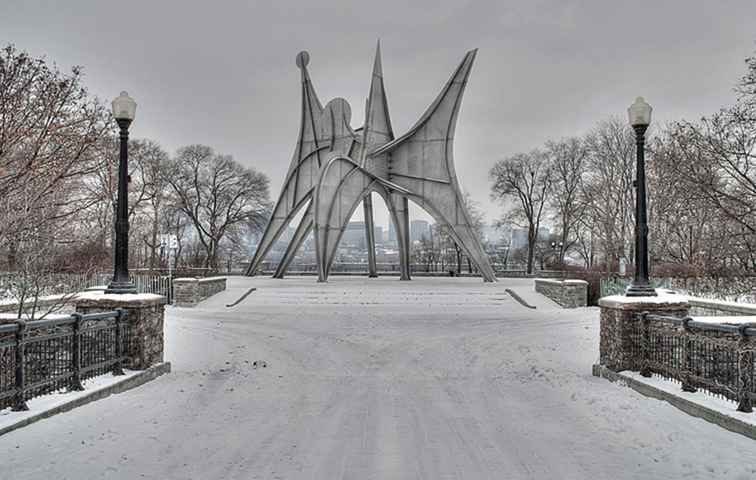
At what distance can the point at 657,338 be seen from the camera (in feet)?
24.5

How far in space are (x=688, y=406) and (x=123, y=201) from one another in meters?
7.89

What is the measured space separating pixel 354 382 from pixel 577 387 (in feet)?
10.0

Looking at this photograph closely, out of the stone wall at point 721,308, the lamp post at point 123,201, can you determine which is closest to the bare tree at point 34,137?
the lamp post at point 123,201

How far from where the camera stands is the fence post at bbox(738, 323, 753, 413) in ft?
18.1

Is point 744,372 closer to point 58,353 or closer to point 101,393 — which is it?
point 101,393

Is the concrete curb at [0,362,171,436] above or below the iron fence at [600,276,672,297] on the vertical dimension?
below

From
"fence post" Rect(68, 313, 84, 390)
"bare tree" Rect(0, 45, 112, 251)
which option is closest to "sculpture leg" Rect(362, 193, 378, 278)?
"bare tree" Rect(0, 45, 112, 251)

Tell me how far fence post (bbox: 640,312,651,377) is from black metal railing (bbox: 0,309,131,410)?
7066mm

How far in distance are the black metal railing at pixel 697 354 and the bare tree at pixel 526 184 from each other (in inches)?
1598

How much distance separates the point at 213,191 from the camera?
154ft

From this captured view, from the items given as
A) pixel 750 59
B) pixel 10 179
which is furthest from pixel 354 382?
pixel 750 59

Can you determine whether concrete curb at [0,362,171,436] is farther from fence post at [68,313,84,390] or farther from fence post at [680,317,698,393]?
fence post at [680,317,698,393]

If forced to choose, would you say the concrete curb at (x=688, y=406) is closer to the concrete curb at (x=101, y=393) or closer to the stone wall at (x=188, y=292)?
the concrete curb at (x=101, y=393)

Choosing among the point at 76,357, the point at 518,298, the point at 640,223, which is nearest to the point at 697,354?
the point at 640,223
